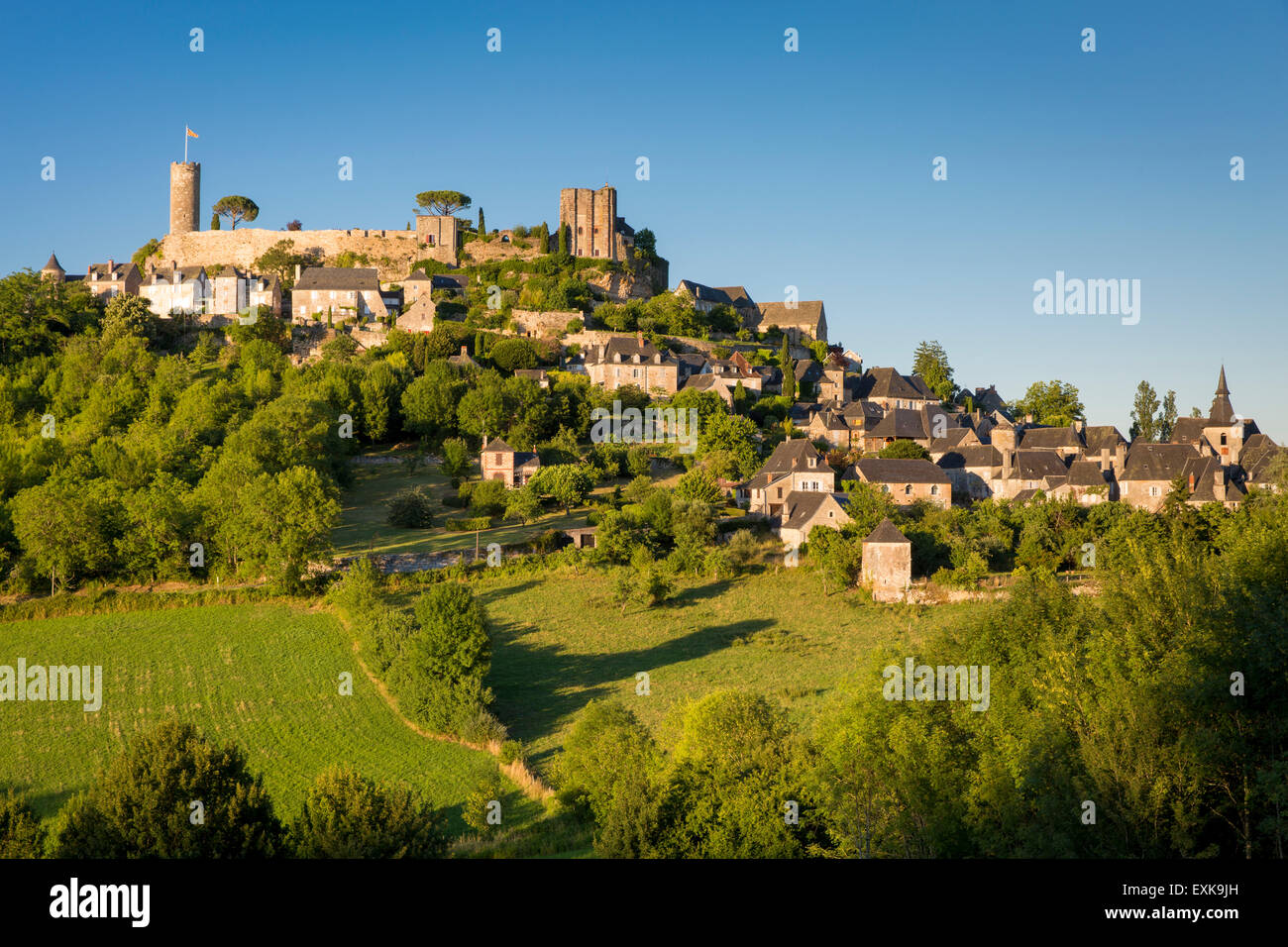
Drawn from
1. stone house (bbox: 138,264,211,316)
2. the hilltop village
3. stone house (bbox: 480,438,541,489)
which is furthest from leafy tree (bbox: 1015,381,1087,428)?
stone house (bbox: 138,264,211,316)

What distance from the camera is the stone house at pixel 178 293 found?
81125 mm

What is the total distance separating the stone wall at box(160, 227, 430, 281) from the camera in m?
88.7

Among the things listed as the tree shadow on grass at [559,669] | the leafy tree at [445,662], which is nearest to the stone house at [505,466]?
the tree shadow on grass at [559,669]

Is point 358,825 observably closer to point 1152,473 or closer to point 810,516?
point 810,516

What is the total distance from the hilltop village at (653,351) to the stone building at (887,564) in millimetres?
277

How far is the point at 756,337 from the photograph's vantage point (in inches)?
3344

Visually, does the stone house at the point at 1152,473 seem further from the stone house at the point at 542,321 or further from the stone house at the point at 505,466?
the stone house at the point at 542,321

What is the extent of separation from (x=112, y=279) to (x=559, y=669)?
6564 centimetres

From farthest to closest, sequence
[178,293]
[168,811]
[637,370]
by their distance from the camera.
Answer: [178,293] → [637,370] → [168,811]

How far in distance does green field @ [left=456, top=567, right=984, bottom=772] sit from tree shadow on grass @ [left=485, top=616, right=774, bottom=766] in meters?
0.04

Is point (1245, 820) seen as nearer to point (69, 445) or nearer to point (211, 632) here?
point (211, 632)

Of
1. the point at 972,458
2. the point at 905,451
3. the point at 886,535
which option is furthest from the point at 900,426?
the point at 886,535

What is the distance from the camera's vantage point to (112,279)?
3364 inches
